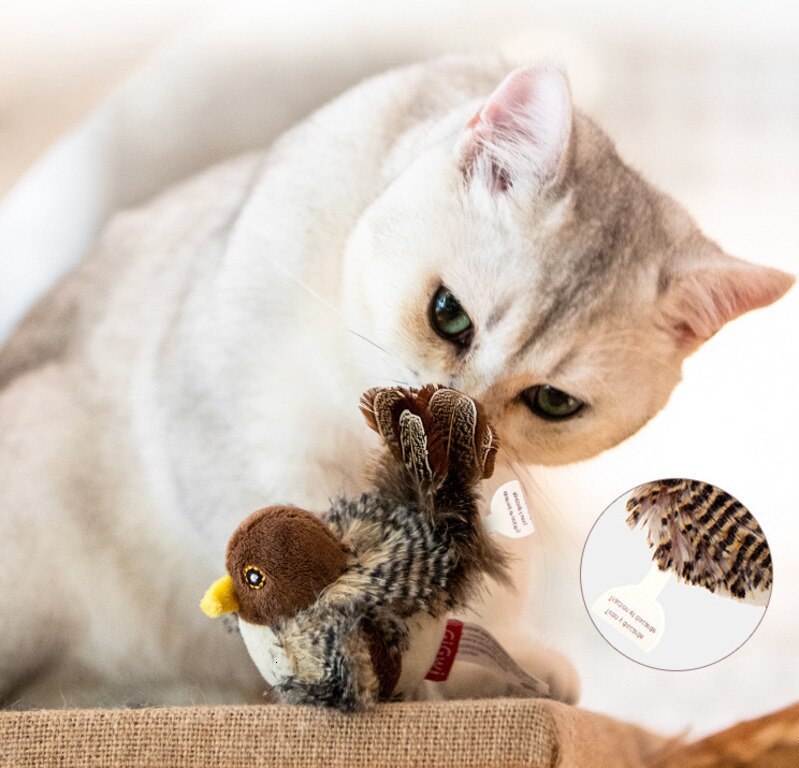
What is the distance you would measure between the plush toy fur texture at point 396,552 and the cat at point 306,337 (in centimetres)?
10

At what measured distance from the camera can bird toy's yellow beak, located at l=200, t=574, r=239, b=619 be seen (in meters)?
0.82

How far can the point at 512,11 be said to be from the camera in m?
1.06

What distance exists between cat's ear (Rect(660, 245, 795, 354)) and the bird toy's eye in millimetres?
562

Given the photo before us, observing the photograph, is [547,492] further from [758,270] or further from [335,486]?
[758,270]

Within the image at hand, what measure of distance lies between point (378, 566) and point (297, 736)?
0.20m

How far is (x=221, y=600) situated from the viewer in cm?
83

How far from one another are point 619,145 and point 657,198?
3.4 inches

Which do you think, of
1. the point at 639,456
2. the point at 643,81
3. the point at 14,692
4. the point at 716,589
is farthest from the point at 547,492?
the point at 14,692

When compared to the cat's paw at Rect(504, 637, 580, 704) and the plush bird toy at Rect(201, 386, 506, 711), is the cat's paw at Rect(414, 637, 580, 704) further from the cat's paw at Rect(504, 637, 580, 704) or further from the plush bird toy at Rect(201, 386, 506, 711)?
the plush bird toy at Rect(201, 386, 506, 711)

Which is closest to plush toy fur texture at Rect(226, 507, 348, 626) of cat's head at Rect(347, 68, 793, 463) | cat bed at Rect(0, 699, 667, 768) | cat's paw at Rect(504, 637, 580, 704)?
cat bed at Rect(0, 699, 667, 768)

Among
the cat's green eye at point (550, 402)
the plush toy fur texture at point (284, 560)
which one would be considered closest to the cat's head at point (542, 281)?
the cat's green eye at point (550, 402)

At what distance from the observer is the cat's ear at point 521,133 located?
909 millimetres

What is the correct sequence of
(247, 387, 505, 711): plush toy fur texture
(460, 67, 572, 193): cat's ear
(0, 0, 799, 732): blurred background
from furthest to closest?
(0, 0, 799, 732): blurred background, (460, 67, 572, 193): cat's ear, (247, 387, 505, 711): plush toy fur texture

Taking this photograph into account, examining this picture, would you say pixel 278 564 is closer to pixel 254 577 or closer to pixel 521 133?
pixel 254 577
